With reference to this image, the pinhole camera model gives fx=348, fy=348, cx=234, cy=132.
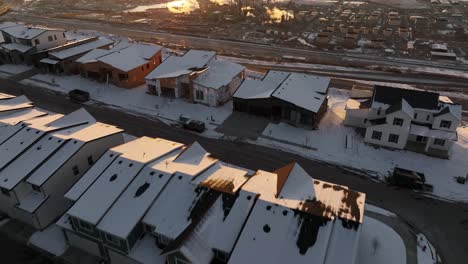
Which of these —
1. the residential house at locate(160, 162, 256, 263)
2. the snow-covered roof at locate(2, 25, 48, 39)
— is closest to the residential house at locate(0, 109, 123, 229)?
the residential house at locate(160, 162, 256, 263)

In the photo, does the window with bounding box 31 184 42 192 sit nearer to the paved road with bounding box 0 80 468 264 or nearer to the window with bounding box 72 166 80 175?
the window with bounding box 72 166 80 175

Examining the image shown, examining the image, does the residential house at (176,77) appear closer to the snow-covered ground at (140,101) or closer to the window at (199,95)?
the window at (199,95)

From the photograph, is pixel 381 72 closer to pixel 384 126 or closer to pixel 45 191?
pixel 384 126

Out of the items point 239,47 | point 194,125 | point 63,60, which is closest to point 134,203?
point 194,125

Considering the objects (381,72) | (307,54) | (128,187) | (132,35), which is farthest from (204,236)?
(132,35)

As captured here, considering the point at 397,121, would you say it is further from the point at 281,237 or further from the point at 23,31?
the point at 23,31

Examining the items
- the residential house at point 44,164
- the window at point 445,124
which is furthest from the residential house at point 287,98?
the residential house at point 44,164
